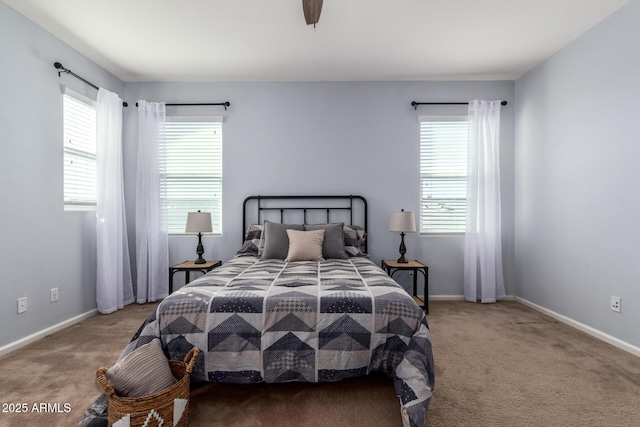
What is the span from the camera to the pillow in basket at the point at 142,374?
1.45 metres

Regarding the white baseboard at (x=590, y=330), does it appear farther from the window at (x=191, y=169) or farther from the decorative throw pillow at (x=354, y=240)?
the window at (x=191, y=169)

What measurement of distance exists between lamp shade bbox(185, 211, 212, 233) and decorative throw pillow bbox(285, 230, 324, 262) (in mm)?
946

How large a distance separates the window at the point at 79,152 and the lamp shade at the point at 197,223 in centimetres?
102

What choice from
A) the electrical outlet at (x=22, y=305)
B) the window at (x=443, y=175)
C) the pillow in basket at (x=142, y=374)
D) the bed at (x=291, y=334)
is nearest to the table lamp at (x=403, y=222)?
the window at (x=443, y=175)

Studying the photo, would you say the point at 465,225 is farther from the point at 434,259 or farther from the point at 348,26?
the point at 348,26

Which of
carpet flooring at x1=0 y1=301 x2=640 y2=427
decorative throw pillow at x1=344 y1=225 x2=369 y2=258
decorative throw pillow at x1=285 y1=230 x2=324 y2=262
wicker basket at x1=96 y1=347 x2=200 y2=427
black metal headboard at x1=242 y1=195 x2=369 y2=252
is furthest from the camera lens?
black metal headboard at x1=242 y1=195 x2=369 y2=252

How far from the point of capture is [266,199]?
150 inches

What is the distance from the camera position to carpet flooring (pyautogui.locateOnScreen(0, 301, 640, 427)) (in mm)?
1613

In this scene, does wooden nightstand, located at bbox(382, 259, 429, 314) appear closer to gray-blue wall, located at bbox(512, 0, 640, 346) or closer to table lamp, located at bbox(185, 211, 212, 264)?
gray-blue wall, located at bbox(512, 0, 640, 346)

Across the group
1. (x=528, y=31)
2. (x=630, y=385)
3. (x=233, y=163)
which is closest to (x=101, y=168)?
(x=233, y=163)

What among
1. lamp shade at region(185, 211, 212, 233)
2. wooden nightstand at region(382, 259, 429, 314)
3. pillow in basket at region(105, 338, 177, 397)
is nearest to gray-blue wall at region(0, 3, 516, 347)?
wooden nightstand at region(382, 259, 429, 314)

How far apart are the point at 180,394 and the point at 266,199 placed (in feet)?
8.36

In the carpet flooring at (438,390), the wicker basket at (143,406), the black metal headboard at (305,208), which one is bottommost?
the carpet flooring at (438,390)

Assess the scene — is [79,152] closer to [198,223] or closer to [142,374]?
[198,223]
